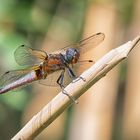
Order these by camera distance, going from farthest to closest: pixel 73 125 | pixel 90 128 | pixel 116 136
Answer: pixel 116 136 < pixel 73 125 < pixel 90 128

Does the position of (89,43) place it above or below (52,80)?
above

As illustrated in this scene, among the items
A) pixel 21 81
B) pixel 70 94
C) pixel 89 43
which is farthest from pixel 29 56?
pixel 70 94

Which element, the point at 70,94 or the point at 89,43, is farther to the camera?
the point at 89,43

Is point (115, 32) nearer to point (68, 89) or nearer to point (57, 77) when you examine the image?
point (57, 77)

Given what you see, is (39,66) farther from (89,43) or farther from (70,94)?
(70,94)

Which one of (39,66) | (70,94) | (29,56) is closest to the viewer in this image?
(70,94)

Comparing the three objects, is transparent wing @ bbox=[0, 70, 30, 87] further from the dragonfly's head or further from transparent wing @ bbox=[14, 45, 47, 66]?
the dragonfly's head

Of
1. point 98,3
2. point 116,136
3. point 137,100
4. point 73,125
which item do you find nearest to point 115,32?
point 98,3
